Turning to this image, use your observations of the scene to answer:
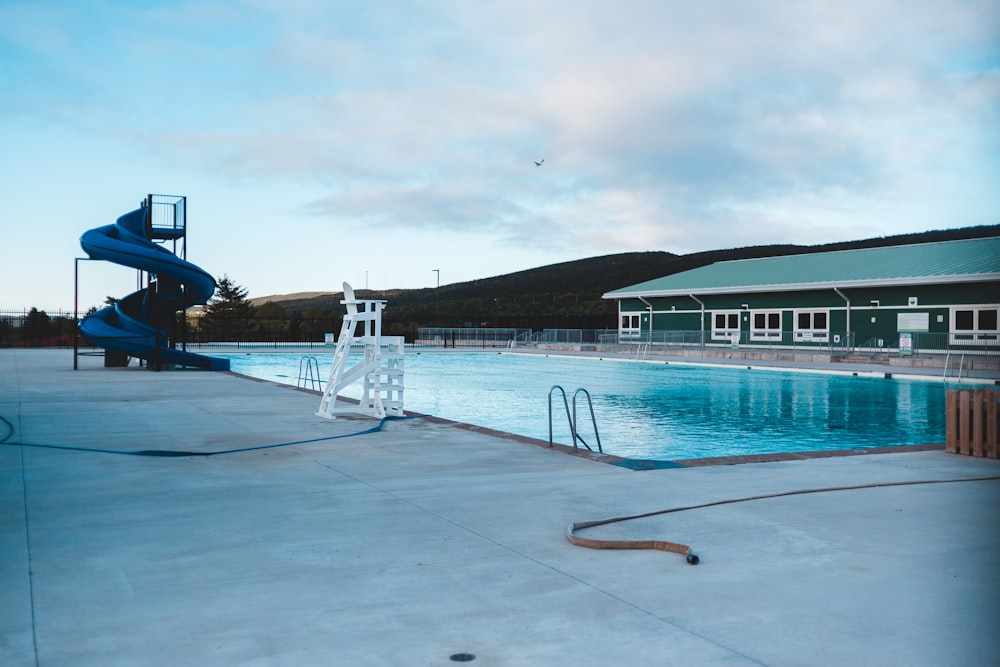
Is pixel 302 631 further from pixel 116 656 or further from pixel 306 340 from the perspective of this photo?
pixel 306 340

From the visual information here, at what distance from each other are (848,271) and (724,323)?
7196 millimetres

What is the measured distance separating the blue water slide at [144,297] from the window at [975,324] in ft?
92.7

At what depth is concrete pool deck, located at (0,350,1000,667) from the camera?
168 inches

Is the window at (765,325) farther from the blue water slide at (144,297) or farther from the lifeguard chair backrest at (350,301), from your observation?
the lifeguard chair backrest at (350,301)

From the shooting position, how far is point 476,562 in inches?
226

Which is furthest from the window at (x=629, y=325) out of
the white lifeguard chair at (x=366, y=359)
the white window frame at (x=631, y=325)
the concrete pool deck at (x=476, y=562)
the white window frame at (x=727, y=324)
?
the concrete pool deck at (x=476, y=562)

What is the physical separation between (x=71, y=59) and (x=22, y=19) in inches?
368

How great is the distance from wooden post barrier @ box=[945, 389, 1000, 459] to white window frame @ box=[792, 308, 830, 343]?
1145 inches

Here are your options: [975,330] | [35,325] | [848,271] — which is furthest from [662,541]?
[35,325]

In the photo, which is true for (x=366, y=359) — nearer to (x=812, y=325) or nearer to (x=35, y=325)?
(x=812, y=325)

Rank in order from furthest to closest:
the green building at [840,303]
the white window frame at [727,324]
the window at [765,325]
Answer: the white window frame at [727,324] → the window at [765,325] → the green building at [840,303]

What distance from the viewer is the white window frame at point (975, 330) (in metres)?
32.5

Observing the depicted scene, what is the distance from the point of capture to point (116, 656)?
4074 millimetres

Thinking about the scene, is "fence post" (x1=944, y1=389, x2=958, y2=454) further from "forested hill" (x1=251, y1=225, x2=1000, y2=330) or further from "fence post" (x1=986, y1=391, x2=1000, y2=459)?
"forested hill" (x1=251, y1=225, x2=1000, y2=330)
